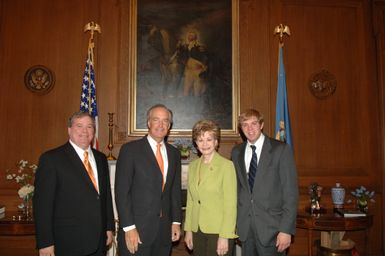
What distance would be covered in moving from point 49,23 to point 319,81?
14.4 feet

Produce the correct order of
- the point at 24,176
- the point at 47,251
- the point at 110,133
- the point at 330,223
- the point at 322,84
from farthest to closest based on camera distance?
the point at 322,84, the point at 110,133, the point at 24,176, the point at 330,223, the point at 47,251

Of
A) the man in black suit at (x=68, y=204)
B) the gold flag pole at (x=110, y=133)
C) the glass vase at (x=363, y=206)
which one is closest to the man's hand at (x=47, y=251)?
A: the man in black suit at (x=68, y=204)

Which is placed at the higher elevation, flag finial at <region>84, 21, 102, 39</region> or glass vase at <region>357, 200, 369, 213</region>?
flag finial at <region>84, 21, 102, 39</region>

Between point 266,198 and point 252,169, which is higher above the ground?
point 252,169

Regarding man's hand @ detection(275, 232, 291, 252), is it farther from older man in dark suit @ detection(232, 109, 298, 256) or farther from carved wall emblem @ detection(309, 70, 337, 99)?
carved wall emblem @ detection(309, 70, 337, 99)

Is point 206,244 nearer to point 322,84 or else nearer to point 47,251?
point 47,251

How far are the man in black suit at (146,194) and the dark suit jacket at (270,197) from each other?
2.09 feet

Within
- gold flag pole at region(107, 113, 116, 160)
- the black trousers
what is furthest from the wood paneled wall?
the black trousers

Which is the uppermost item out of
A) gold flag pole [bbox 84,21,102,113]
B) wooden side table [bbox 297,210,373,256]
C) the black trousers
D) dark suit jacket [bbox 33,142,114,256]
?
gold flag pole [bbox 84,21,102,113]

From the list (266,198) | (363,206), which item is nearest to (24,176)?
(266,198)

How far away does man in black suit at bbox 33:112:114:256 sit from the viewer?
2349 mm

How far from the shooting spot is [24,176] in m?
4.36

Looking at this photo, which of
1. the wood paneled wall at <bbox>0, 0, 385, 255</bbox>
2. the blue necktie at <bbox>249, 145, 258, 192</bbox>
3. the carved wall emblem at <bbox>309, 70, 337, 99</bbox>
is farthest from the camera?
the carved wall emblem at <bbox>309, 70, 337, 99</bbox>

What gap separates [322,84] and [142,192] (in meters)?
3.79
